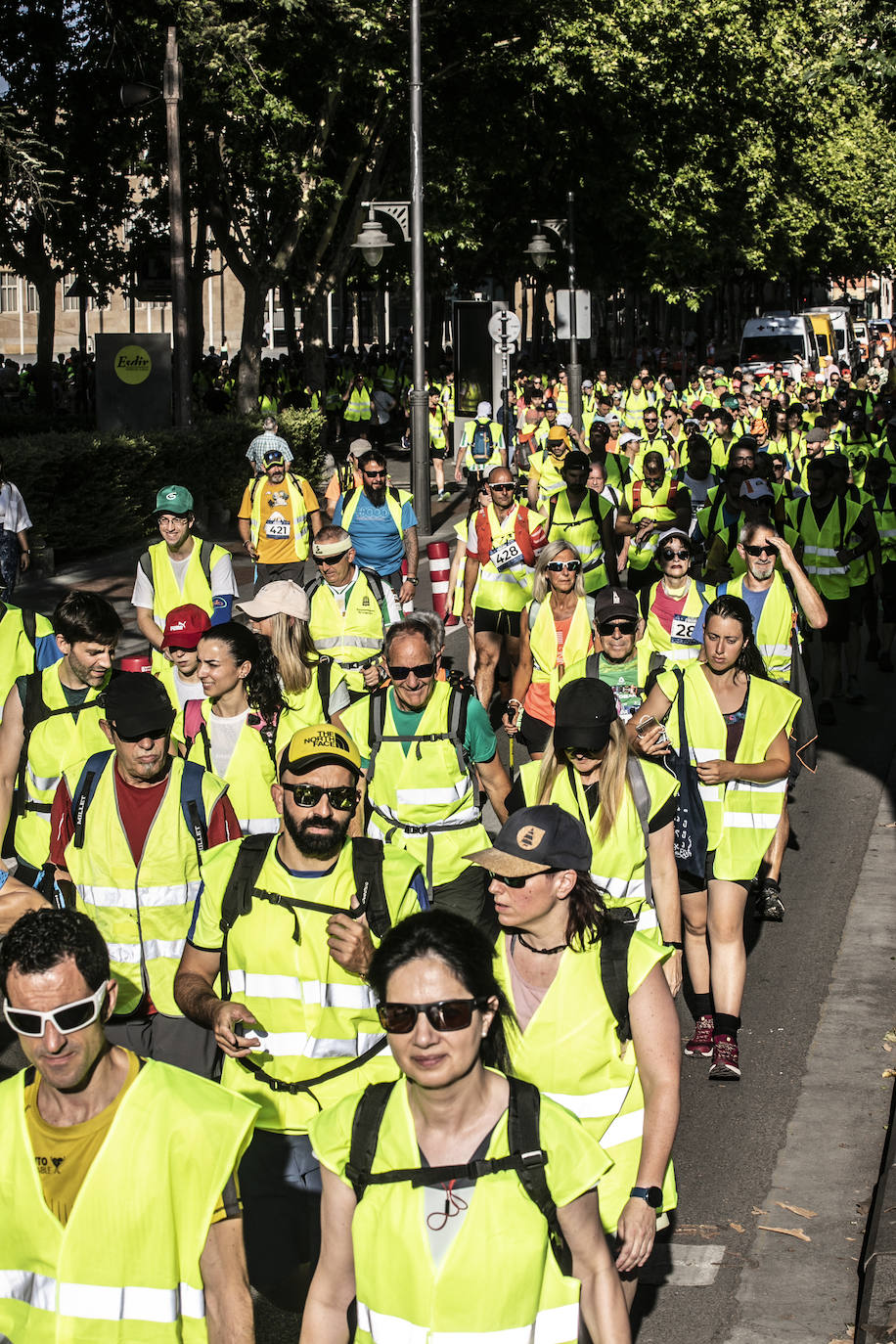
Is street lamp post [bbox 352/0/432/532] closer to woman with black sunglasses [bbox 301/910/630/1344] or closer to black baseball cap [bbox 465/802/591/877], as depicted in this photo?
black baseball cap [bbox 465/802/591/877]

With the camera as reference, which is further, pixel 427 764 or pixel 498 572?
pixel 498 572

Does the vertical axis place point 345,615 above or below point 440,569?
below

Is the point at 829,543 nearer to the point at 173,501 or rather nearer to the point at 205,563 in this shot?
the point at 205,563

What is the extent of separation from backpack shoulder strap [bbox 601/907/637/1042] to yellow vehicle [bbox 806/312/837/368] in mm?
46376

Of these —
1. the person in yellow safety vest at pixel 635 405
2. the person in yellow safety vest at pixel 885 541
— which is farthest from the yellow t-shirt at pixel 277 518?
the person in yellow safety vest at pixel 635 405

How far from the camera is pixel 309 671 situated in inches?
299

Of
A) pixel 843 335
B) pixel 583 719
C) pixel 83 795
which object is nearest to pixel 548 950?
pixel 583 719

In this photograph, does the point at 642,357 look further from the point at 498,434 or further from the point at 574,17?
the point at 498,434

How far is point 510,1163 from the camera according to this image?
322 centimetres

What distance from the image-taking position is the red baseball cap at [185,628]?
7488mm

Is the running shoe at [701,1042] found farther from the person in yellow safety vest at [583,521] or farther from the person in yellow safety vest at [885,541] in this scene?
the person in yellow safety vest at [885,541]

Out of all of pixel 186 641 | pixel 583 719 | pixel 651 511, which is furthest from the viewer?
pixel 651 511

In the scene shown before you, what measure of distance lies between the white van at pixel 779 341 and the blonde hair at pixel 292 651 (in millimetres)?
40949

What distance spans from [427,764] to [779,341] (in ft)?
142
